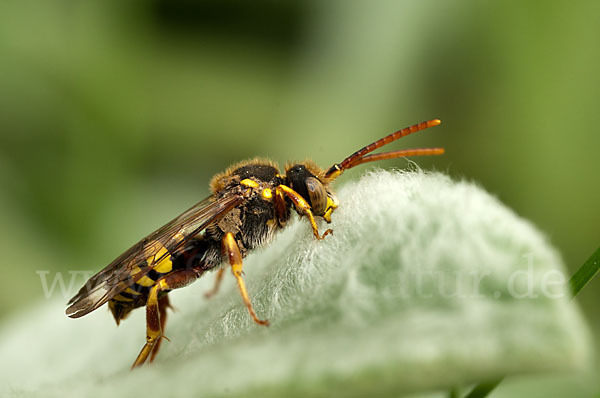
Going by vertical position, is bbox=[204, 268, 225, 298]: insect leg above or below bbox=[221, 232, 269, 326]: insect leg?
below

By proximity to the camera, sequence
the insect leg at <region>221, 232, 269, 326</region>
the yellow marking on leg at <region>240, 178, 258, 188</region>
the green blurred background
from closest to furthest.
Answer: the insect leg at <region>221, 232, 269, 326</region> < the yellow marking on leg at <region>240, 178, 258, 188</region> < the green blurred background

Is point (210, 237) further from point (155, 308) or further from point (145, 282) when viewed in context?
point (155, 308)

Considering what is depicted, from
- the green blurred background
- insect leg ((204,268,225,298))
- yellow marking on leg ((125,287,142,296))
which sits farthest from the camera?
the green blurred background

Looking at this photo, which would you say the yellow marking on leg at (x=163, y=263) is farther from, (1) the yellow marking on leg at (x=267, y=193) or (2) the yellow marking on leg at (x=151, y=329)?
(1) the yellow marking on leg at (x=267, y=193)

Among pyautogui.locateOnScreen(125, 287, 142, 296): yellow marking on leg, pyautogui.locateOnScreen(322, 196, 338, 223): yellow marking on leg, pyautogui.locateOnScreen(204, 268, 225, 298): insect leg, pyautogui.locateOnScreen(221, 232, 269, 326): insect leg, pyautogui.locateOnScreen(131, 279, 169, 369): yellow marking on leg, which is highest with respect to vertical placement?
pyautogui.locateOnScreen(322, 196, 338, 223): yellow marking on leg

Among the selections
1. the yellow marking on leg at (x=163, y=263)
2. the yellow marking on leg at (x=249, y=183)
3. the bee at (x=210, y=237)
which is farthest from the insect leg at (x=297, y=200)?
the yellow marking on leg at (x=163, y=263)

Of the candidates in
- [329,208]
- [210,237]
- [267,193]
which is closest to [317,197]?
[329,208]

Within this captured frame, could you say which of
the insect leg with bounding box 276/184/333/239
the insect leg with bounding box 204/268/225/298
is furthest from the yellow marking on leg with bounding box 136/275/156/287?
the insect leg with bounding box 276/184/333/239

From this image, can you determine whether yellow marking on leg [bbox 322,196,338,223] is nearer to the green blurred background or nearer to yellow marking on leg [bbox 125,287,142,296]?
yellow marking on leg [bbox 125,287,142,296]

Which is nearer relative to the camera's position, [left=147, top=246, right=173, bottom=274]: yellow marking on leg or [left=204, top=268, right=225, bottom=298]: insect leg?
[left=147, top=246, right=173, bottom=274]: yellow marking on leg
